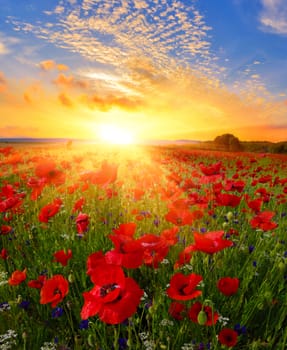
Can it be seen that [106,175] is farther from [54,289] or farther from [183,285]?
[183,285]

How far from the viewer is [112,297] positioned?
1.07 meters

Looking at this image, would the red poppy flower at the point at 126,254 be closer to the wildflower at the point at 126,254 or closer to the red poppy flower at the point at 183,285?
the wildflower at the point at 126,254

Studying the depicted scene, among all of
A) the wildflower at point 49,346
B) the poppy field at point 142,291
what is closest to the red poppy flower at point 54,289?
the poppy field at point 142,291

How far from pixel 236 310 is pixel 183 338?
1.61 feet

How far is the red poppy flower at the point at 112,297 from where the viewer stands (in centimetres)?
107

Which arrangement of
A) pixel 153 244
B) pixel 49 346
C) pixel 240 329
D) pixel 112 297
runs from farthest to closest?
pixel 49 346 < pixel 240 329 < pixel 153 244 < pixel 112 297

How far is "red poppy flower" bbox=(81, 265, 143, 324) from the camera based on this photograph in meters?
1.07

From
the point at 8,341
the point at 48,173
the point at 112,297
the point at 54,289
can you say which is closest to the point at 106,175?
the point at 48,173

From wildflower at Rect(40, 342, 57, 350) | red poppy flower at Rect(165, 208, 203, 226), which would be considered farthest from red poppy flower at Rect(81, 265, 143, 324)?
red poppy flower at Rect(165, 208, 203, 226)

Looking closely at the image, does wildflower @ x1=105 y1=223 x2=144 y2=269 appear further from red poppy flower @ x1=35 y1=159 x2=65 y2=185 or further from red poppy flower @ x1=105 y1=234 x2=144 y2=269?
red poppy flower @ x1=35 y1=159 x2=65 y2=185

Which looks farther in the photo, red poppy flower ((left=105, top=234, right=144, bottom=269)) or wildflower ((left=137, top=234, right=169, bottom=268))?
wildflower ((left=137, top=234, right=169, bottom=268))

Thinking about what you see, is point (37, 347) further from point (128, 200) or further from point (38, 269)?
point (128, 200)

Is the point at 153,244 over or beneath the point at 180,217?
over

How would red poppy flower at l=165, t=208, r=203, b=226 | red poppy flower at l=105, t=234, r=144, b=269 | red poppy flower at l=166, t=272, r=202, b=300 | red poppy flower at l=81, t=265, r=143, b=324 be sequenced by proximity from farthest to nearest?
red poppy flower at l=165, t=208, r=203, b=226 → red poppy flower at l=166, t=272, r=202, b=300 → red poppy flower at l=105, t=234, r=144, b=269 → red poppy flower at l=81, t=265, r=143, b=324
